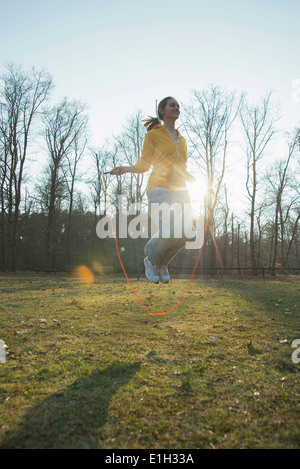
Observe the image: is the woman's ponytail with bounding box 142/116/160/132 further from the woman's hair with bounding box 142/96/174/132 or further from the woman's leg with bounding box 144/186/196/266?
the woman's leg with bounding box 144/186/196/266

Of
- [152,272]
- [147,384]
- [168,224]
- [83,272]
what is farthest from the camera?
[83,272]

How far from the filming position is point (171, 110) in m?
4.04

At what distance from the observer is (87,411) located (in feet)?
6.91

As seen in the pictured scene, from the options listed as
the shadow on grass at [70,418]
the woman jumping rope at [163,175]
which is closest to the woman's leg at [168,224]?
the woman jumping rope at [163,175]

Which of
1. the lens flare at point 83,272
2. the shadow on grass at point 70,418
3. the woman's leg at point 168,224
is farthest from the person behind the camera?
the lens flare at point 83,272

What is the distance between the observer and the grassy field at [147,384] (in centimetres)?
187

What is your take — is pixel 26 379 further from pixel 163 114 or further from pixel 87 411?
pixel 163 114

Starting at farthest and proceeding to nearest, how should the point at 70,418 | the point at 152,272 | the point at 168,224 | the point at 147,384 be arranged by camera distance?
the point at 152,272 < the point at 168,224 < the point at 147,384 < the point at 70,418

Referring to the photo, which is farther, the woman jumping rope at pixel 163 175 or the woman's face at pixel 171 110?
the woman's face at pixel 171 110

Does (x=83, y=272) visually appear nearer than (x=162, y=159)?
No

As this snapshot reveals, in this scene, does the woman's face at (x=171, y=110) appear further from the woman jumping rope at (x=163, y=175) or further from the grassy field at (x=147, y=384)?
the grassy field at (x=147, y=384)

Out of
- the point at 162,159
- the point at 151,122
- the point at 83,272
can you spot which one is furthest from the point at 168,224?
the point at 83,272

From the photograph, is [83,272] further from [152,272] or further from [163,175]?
[163,175]

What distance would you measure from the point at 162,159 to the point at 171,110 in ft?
2.42
